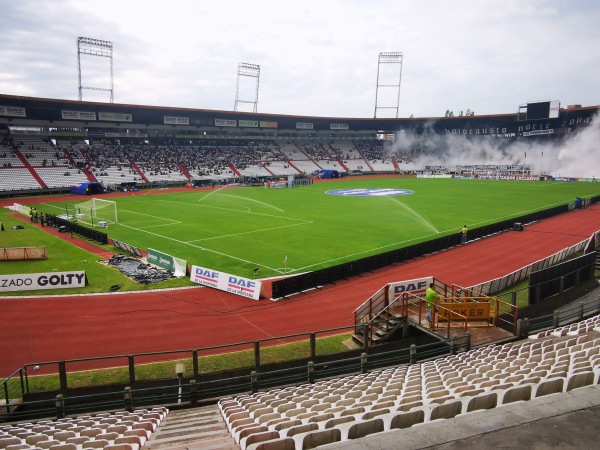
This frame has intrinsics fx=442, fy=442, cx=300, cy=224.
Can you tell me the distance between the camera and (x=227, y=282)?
2328cm

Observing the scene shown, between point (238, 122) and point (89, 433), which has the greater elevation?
point (238, 122)

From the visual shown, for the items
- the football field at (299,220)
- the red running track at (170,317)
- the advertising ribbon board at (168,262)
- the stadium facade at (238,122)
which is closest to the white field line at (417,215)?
the football field at (299,220)

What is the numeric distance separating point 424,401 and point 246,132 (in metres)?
103

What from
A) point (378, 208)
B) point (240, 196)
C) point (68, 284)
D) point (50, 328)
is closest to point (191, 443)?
point (50, 328)

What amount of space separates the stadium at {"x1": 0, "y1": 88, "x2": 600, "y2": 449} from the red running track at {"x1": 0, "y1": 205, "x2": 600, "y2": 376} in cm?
11

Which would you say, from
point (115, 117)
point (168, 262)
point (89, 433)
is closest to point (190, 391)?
point (89, 433)

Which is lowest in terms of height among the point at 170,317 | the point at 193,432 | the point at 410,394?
the point at 170,317

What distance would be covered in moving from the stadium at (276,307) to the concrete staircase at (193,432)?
79 mm

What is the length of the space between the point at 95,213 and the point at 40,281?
2489 cm

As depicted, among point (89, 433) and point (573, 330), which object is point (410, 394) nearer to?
point (89, 433)

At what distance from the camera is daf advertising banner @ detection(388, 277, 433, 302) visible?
19.8 m

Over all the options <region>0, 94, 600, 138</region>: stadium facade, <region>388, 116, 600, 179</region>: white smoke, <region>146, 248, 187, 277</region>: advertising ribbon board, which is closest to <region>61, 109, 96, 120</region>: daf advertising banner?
<region>0, 94, 600, 138</region>: stadium facade

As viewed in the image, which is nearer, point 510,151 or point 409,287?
point 409,287

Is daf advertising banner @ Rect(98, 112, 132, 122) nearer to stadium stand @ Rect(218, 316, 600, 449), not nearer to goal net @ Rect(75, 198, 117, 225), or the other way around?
goal net @ Rect(75, 198, 117, 225)
